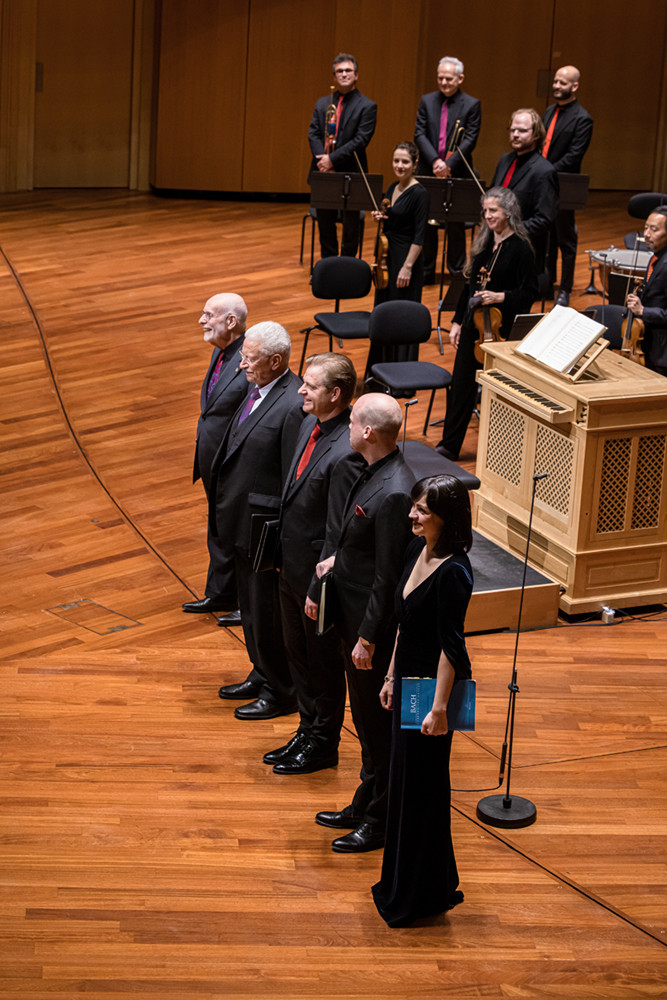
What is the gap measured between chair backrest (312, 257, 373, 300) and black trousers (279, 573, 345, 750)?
3.58 meters

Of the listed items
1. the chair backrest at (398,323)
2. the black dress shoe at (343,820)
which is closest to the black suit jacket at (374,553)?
the black dress shoe at (343,820)

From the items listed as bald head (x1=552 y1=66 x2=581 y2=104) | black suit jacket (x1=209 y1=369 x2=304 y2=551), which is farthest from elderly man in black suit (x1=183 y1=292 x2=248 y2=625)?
bald head (x1=552 y1=66 x2=581 y2=104)

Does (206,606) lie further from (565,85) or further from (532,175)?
(565,85)

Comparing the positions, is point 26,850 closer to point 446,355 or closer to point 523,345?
point 523,345

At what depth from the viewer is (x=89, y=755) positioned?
407 centimetres

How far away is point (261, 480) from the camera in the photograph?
423 centimetres

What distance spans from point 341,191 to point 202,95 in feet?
13.3

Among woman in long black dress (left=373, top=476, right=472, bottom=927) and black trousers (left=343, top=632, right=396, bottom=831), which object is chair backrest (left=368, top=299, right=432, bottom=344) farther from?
woman in long black dress (left=373, top=476, right=472, bottom=927)

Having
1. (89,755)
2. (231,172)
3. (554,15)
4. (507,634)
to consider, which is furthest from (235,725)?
(554,15)

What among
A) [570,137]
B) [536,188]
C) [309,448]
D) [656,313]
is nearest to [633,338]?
[656,313]

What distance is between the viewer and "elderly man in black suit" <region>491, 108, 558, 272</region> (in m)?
7.00

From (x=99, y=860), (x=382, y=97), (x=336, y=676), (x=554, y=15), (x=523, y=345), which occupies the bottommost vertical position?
(x=99, y=860)

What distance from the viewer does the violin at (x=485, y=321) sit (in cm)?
621

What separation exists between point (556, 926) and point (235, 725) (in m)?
1.42
